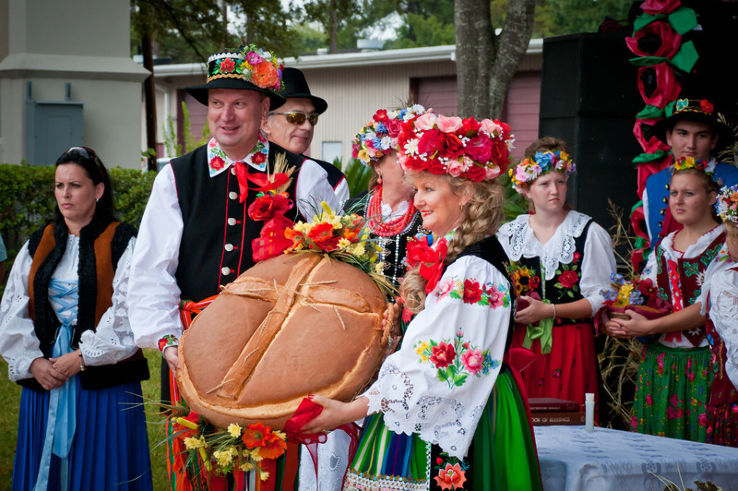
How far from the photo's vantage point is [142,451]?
424 centimetres

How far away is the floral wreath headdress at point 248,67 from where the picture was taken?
347 centimetres

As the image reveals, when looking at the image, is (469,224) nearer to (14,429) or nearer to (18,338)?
(18,338)

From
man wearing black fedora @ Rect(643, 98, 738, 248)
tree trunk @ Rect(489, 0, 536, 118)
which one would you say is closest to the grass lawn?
man wearing black fedora @ Rect(643, 98, 738, 248)

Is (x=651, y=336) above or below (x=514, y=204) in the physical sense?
below

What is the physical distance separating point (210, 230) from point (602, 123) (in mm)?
4490

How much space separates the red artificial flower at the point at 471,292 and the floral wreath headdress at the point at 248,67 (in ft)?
4.55

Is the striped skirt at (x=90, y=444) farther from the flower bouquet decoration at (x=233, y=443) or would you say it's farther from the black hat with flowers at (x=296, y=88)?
the black hat with flowers at (x=296, y=88)

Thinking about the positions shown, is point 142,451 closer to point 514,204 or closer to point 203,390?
point 203,390

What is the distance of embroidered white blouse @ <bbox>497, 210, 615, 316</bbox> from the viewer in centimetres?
468

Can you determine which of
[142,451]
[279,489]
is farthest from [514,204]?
[279,489]

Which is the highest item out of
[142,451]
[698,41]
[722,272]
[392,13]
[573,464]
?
[392,13]

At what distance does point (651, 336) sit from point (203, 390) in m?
2.73

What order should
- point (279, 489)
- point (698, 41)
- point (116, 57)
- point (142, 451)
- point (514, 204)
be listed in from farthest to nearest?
point (116, 57)
point (514, 204)
point (698, 41)
point (142, 451)
point (279, 489)

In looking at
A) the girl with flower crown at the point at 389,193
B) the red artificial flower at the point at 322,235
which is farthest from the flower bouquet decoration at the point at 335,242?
the girl with flower crown at the point at 389,193
